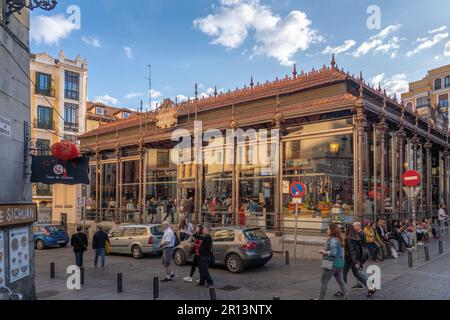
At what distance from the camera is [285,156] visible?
60.3 ft

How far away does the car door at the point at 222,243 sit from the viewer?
45.7ft

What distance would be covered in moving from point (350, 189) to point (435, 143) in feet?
36.7

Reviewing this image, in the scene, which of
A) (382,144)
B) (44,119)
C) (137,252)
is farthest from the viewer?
(44,119)

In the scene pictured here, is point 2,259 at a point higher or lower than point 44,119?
lower

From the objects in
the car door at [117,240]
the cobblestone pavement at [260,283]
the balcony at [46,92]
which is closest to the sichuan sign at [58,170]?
the cobblestone pavement at [260,283]

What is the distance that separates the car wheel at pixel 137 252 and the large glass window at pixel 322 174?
6.90 m

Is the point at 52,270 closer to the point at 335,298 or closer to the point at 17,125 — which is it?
the point at 17,125

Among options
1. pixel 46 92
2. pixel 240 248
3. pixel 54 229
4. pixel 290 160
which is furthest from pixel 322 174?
pixel 46 92

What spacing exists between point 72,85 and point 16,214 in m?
40.9

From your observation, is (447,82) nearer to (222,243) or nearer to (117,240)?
(117,240)

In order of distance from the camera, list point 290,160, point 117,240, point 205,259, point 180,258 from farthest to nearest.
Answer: point 117,240, point 290,160, point 180,258, point 205,259

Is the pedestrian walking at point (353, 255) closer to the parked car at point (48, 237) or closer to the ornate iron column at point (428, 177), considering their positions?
the ornate iron column at point (428, 177)

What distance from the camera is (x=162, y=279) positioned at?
12547 mm

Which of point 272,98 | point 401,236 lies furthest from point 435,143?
point 272,98
